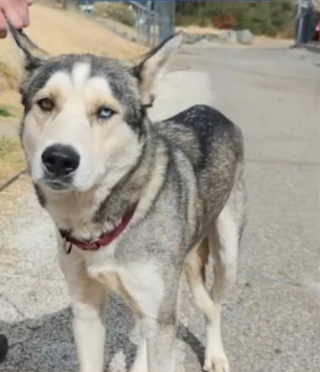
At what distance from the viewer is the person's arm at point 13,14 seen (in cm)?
312

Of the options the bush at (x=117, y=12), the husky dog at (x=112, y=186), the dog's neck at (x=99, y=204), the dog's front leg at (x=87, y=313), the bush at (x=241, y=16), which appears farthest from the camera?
the bush at (x=241, y=16)

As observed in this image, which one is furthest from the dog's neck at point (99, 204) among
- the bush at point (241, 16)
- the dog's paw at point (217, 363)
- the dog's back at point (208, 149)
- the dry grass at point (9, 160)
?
the bush at point (241, 16)

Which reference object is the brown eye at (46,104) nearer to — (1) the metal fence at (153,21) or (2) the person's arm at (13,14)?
(2) the person's arm at (13,14)

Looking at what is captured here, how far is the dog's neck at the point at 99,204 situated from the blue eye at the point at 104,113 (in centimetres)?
32

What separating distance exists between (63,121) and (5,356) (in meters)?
1.83

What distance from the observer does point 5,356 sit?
12.7 ft

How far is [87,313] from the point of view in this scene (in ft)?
11.0

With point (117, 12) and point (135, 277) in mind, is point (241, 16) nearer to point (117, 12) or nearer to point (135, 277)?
point (117, 12)

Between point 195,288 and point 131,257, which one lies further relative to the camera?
point 195,288

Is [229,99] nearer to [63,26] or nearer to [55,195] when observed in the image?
[63,26]

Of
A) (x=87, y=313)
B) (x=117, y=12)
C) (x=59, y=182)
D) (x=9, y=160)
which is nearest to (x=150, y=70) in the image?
(x=59, y=182)

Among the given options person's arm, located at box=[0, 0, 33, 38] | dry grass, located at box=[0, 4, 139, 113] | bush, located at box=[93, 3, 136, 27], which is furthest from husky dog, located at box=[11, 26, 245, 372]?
bush, located at box=[93, 3, 136, 27]

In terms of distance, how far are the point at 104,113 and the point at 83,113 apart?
0.11 metres

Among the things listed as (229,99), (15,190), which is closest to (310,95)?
(229,99)
